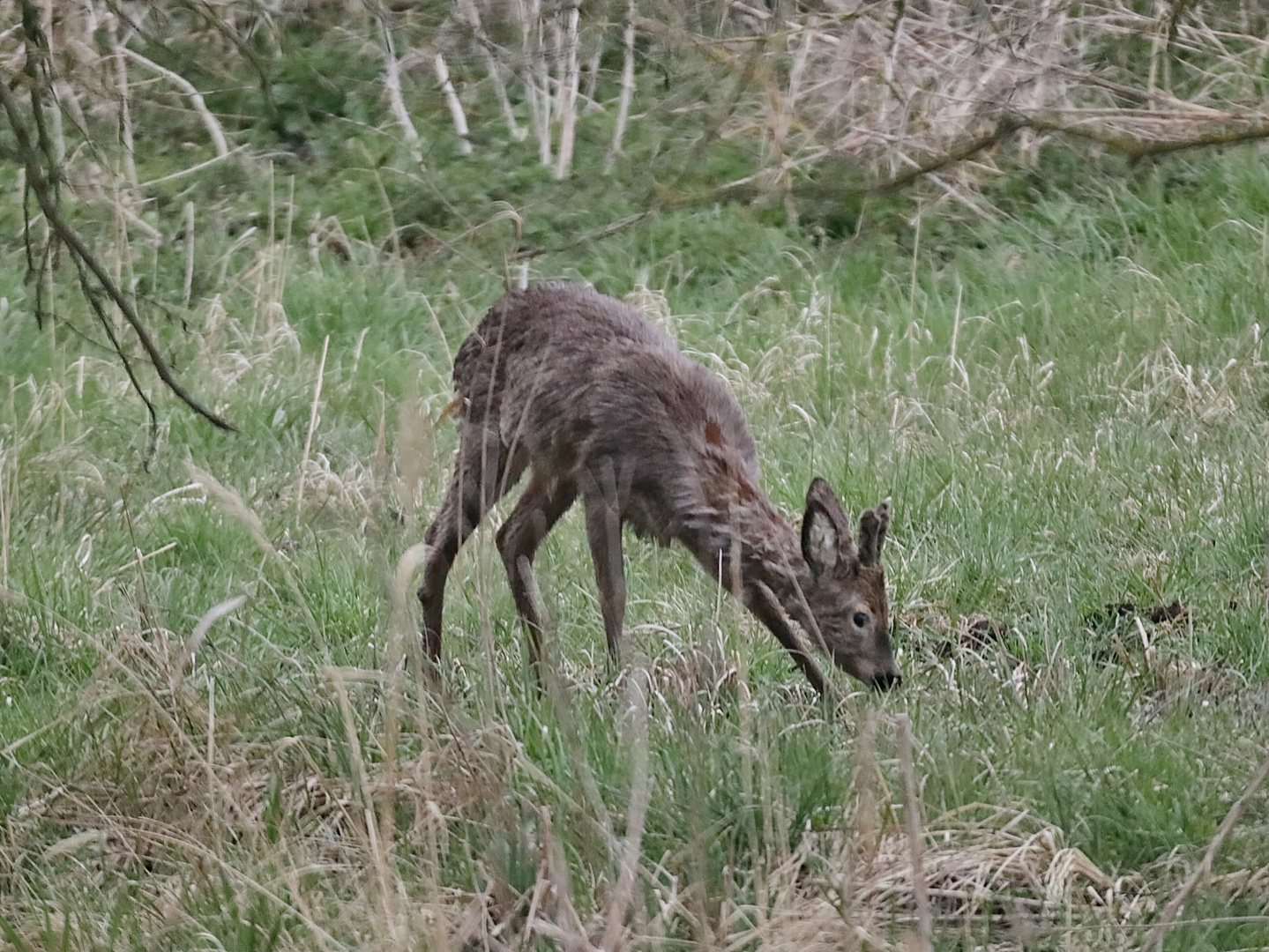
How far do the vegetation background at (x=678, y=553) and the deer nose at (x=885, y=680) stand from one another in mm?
122

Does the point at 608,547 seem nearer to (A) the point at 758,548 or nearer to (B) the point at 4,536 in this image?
(A) the point at 758,548

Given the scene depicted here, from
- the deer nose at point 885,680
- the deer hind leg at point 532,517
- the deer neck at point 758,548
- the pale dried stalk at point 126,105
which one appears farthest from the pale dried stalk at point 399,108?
the deer nose at point 885,680

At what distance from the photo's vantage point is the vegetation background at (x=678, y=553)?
3.04 metres

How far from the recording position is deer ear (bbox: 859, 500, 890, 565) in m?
4.55

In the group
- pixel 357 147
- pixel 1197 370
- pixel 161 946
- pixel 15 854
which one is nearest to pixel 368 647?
pixel 15 854

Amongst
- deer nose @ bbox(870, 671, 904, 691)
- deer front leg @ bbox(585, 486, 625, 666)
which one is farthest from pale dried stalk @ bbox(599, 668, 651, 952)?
deer front leg @ bbox(585, 486, 625, 666)

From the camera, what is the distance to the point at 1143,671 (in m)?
4.26

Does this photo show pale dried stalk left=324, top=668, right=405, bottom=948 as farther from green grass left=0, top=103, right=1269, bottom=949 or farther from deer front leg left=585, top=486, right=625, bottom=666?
deer front leg left=585, top=486, right=625, bottom=666

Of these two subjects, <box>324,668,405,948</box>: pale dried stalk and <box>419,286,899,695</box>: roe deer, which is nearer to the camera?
<box>324,668,405,948</box>: pale dried stalk

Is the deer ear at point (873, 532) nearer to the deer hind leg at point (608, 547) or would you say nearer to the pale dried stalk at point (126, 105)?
the deer hind leg at point (608, 547)

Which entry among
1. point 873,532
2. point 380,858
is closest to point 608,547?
point 873,532

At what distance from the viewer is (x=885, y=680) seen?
14.6 ft

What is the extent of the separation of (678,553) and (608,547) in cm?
97

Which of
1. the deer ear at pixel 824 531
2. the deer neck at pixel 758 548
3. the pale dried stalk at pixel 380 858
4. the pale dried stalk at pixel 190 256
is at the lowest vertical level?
the pale dried stalk at pixel 190 256
